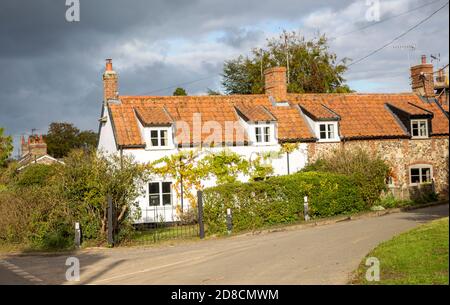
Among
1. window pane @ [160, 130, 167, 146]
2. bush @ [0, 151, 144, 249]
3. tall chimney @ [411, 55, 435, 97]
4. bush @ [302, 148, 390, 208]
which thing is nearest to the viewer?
bush @ [0, 151, 144, 249]

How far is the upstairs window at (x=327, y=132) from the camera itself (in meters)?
37.7

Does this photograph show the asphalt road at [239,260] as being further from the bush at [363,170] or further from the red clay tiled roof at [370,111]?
the red clay tiled roof at [370,111]

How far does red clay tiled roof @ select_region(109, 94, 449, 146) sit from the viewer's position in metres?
35.4

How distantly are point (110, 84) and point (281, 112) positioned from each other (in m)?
10.6

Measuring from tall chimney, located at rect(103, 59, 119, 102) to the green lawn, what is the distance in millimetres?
23785

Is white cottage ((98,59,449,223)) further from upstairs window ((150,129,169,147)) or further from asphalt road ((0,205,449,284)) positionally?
asphalt road ((0,205,449,284))

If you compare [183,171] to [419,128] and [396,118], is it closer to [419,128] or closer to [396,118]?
[396,118]

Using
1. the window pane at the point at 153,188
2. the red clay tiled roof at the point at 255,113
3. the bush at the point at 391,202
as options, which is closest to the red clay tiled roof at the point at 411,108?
the bush at the point at 391,202

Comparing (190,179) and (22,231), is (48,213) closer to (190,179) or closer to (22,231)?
(22,231)

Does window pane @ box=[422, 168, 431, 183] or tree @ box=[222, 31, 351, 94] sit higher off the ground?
tree @ box=[222, 31, 351, 94]

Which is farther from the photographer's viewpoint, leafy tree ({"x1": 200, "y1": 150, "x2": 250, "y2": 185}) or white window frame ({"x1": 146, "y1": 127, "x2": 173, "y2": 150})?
leafy tree ({"x1": 200, "y1": 150, "x2": 250, "y2": 185})

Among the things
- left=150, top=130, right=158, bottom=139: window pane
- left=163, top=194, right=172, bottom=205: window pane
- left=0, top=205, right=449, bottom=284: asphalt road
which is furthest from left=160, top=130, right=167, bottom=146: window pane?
left=0, top=205, right=449, bottom=284: asphalt road

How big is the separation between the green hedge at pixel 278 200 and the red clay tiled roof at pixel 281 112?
761 cm
